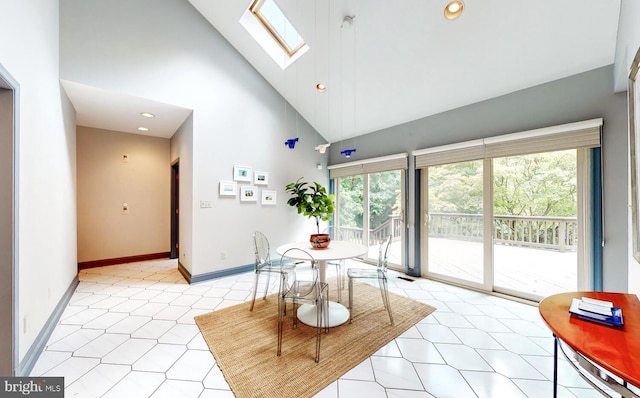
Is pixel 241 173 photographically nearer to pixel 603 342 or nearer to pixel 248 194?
pixel 248 194

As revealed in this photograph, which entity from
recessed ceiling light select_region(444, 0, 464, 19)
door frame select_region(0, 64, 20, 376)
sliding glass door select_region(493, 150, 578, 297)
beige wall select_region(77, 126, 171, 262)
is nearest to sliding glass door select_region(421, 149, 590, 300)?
sliding glass door select_region(493, 150, 578, 297)

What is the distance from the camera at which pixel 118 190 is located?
4336 mm

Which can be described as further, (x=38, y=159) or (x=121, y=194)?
(x=121, y=194)

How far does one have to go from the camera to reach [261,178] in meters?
4.01

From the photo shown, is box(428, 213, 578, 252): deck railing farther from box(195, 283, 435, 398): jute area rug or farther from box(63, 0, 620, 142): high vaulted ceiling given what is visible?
box(63, 0, 620, 142): high vaulted ceiling

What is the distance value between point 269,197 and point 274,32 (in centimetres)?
253

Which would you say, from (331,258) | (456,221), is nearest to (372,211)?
(456,221)

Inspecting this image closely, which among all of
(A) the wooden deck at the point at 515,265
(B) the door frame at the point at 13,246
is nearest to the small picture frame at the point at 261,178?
(B) the door frame at the point at 13,246

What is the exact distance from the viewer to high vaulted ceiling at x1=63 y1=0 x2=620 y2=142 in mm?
2105

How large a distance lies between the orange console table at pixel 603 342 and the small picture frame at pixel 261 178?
360cm

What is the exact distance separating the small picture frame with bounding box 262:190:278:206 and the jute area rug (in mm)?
1701

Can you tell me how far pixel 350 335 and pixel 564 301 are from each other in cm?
151

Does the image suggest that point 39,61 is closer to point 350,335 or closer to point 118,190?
point 118,190

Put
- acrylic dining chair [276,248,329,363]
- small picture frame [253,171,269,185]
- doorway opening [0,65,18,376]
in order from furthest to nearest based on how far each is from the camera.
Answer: small picture frame [253,171,269,185] → acrylic dining chair [276,248,329,363] → doorway opening [0,65,18,376]
